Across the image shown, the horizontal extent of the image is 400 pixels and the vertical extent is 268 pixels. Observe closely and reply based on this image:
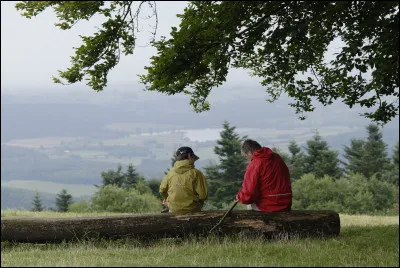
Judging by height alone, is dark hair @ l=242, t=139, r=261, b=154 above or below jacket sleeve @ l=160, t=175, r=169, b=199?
above

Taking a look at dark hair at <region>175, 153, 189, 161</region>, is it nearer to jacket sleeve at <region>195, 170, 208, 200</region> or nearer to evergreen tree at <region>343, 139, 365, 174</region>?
jacket sleeve at <region>195, 170, 208, 200</region>

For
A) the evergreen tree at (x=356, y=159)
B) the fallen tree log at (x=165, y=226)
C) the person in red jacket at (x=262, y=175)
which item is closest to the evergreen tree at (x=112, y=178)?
the evergreen tree at (x=356, y=159)

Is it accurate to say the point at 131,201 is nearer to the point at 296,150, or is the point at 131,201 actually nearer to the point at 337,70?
the point at 296,150

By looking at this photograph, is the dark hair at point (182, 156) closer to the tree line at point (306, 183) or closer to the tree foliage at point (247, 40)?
the tree foliage at point (247, 40)

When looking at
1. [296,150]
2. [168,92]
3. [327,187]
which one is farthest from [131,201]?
[168,92]

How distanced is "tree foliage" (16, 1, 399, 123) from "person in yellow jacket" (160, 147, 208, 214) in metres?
1.71

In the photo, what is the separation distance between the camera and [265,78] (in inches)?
580

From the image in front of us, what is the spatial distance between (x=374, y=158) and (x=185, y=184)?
85.8 metres

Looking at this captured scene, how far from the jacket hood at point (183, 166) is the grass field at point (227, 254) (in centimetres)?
154

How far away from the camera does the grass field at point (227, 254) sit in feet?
29.5

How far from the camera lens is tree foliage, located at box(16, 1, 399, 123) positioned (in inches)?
417

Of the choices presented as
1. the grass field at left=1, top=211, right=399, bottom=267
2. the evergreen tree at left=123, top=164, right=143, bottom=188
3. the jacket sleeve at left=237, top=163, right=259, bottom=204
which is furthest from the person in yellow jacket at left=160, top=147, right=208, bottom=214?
the evergreen tree at left=123, top=164, right=143, bottom=188

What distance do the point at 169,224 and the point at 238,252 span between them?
9.27 feet

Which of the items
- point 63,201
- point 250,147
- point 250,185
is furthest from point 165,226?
point 63,201
